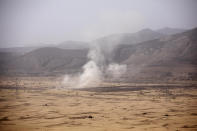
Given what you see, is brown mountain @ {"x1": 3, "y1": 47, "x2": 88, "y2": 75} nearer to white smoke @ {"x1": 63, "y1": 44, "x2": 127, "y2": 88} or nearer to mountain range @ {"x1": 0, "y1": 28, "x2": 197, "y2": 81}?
mountain range @ {"x1": 0, "y1": 28, "x2": 197, "y2": 81}

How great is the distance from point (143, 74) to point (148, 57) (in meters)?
31.6

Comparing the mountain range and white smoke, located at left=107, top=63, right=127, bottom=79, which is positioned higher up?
the mountain range

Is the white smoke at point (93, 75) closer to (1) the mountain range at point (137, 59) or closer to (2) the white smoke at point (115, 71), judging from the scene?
(2) the white smoke at point (115, 71)

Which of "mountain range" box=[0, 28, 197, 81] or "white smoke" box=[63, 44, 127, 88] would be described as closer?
"white smoke" box=[63, 44, 127, 88]

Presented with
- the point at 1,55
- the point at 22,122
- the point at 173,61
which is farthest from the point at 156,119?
the point at 1,55

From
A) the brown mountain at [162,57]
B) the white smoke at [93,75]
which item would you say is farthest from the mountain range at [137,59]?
the white smoke at [93,75]

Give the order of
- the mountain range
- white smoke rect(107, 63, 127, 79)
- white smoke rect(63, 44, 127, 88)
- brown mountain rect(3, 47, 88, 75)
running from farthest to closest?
brown mountain rect(3, 47, 88, 75)
the mountain range
white smoke rect(107, 63, 127, 79)
white smoke rect(63, 44, 127, 88)

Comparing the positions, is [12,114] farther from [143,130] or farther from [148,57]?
[148,57]

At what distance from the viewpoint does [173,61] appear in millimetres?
90062

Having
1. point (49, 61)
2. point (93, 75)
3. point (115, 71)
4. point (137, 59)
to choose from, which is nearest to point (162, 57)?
point (137, 59)

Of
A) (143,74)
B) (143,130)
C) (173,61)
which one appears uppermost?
(173,61)

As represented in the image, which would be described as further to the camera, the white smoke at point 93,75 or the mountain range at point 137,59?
the mountain range at point 137,59

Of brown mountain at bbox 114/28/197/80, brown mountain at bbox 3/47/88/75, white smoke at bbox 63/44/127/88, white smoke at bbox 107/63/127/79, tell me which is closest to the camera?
white smoke at bbox 63/44/127/88

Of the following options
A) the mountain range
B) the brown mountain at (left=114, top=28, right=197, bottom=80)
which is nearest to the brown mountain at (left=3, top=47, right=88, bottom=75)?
the mountain range
